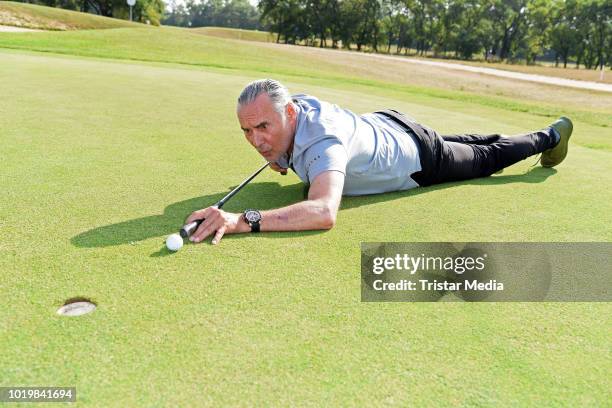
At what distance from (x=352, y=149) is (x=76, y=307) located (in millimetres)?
2033

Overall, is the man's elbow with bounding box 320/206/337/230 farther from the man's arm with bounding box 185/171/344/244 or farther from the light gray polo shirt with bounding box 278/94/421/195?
the light gray polo shirt with bounding box 278/94/421/195

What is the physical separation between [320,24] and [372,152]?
230 ft

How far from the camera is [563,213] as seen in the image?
11.1ft

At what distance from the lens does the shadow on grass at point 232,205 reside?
2.66 m

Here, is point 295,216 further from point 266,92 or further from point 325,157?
point 266,92

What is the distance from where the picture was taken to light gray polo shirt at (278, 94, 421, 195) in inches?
123

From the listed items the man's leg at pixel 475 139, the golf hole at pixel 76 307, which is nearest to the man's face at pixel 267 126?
the golf hole at pixel 76 307

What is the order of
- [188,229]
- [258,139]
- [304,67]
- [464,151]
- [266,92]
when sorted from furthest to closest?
[304,67] → [464,151] → [258,139] → [266,92] → [188,229]

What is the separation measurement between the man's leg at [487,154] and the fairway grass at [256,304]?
153 mm

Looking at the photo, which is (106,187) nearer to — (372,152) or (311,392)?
(372,152)

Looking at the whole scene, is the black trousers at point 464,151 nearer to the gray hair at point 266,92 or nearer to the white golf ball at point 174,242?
the gray hair at point 266,92

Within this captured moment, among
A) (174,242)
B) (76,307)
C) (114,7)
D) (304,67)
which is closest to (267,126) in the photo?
(174,242)

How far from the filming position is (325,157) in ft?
10.00

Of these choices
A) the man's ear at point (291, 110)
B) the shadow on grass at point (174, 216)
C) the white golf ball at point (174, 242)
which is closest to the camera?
the white golf ball at point (174, 242)
